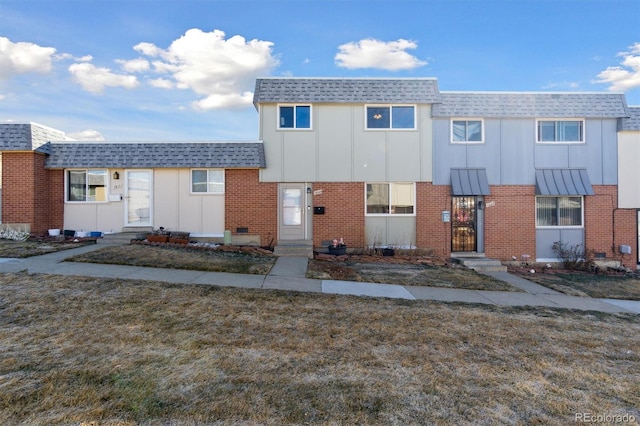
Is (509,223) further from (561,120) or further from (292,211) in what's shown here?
(292,211)

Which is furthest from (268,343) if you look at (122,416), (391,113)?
(391,113)

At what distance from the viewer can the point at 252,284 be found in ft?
24.8

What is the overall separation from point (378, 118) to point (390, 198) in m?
2.89

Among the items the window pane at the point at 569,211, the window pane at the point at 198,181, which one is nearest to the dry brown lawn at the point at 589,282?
the window pane at the point at 569,211

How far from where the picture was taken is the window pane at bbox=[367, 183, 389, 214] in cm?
1341

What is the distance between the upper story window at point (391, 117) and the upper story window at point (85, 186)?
9654mm

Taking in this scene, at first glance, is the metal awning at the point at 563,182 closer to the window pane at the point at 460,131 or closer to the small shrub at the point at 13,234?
the window pane at the point at 460,131

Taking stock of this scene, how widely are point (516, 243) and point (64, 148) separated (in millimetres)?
16120

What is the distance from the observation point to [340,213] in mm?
13320

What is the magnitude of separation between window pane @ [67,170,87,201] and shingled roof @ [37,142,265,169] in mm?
567

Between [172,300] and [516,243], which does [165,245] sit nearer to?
[172,300]

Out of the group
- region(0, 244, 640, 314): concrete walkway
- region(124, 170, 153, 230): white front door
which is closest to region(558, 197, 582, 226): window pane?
region(0, 244, 640, 314): concrete walkway

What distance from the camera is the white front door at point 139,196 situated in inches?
523

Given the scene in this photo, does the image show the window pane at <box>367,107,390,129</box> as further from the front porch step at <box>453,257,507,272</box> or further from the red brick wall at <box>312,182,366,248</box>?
the front porch step at <box>453,257,507,272</box>
